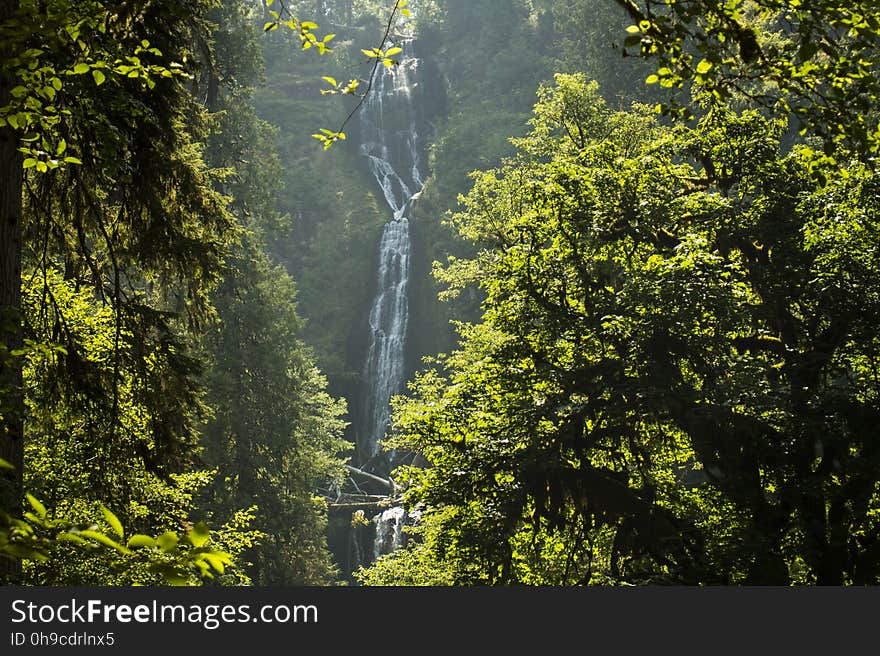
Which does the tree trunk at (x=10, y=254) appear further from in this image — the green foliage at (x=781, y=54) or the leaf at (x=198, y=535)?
the green foliage at (x=781, y=54)

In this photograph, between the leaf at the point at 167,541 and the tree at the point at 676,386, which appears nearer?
the leaf at the point at 167,541

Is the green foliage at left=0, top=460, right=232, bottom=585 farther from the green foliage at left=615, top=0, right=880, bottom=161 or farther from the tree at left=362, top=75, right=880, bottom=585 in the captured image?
the tree at left=362, top=75, right=880, bottom=585

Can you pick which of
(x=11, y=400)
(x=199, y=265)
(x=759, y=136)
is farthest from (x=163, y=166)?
(x=759, y=136)

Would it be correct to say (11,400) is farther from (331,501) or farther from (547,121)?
(331,501)

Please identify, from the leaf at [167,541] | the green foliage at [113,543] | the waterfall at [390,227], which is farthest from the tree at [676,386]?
the waterfall at [390,227]

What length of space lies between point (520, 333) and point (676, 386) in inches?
114

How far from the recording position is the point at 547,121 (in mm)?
20875

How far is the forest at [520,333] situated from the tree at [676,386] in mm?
48

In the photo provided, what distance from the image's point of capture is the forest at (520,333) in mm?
4105

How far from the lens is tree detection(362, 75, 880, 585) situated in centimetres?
950

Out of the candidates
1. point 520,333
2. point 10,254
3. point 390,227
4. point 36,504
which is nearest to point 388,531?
point 520,333

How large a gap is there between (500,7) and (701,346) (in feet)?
155

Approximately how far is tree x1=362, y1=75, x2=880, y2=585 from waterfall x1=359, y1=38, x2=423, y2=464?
1741cm

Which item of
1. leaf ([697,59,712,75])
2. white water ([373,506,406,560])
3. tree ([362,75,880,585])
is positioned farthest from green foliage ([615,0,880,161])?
white water ([373,506,406,560])
